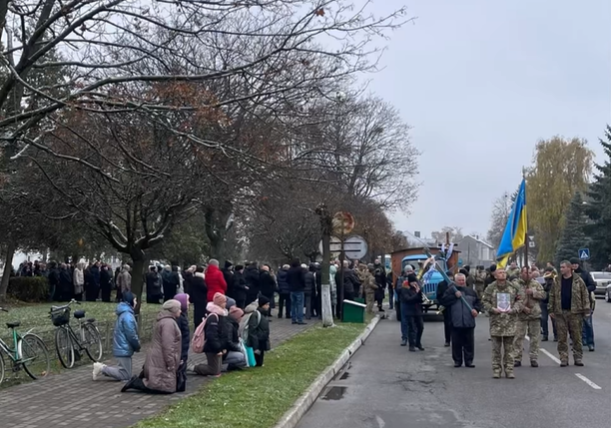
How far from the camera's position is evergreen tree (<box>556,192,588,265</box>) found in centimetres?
6862

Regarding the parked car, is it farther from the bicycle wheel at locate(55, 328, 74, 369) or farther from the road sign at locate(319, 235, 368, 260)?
the bicycle wheel at locate(55, 328, 74, 369)

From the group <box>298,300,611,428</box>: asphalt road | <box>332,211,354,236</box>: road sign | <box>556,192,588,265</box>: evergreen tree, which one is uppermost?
<box>556,192,588,265</box>: evergreen tree

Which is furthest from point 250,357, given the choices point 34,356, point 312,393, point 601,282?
point 601,282

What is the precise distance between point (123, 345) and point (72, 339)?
8.50 ft

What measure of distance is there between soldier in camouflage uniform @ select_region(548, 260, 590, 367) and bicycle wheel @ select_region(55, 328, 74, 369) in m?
8.80

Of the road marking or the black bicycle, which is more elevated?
the black bicycle

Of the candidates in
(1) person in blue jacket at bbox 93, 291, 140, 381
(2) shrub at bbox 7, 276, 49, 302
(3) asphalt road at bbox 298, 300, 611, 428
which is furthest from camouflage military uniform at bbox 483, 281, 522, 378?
(2) shrub at bbox 7, 276, 49, 302

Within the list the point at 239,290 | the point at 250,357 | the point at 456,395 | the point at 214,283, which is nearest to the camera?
the point at 456,395

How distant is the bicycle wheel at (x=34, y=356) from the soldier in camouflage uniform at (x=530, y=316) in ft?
26.3

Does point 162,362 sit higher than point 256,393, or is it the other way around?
point 162,362

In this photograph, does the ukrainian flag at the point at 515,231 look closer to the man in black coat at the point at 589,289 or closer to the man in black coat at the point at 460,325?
the man in black coat at the point at 589,289

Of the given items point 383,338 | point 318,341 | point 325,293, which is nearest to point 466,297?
point 318,341

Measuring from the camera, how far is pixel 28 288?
36.8 m

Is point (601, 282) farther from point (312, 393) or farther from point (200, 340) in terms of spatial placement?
point (312, 393)
